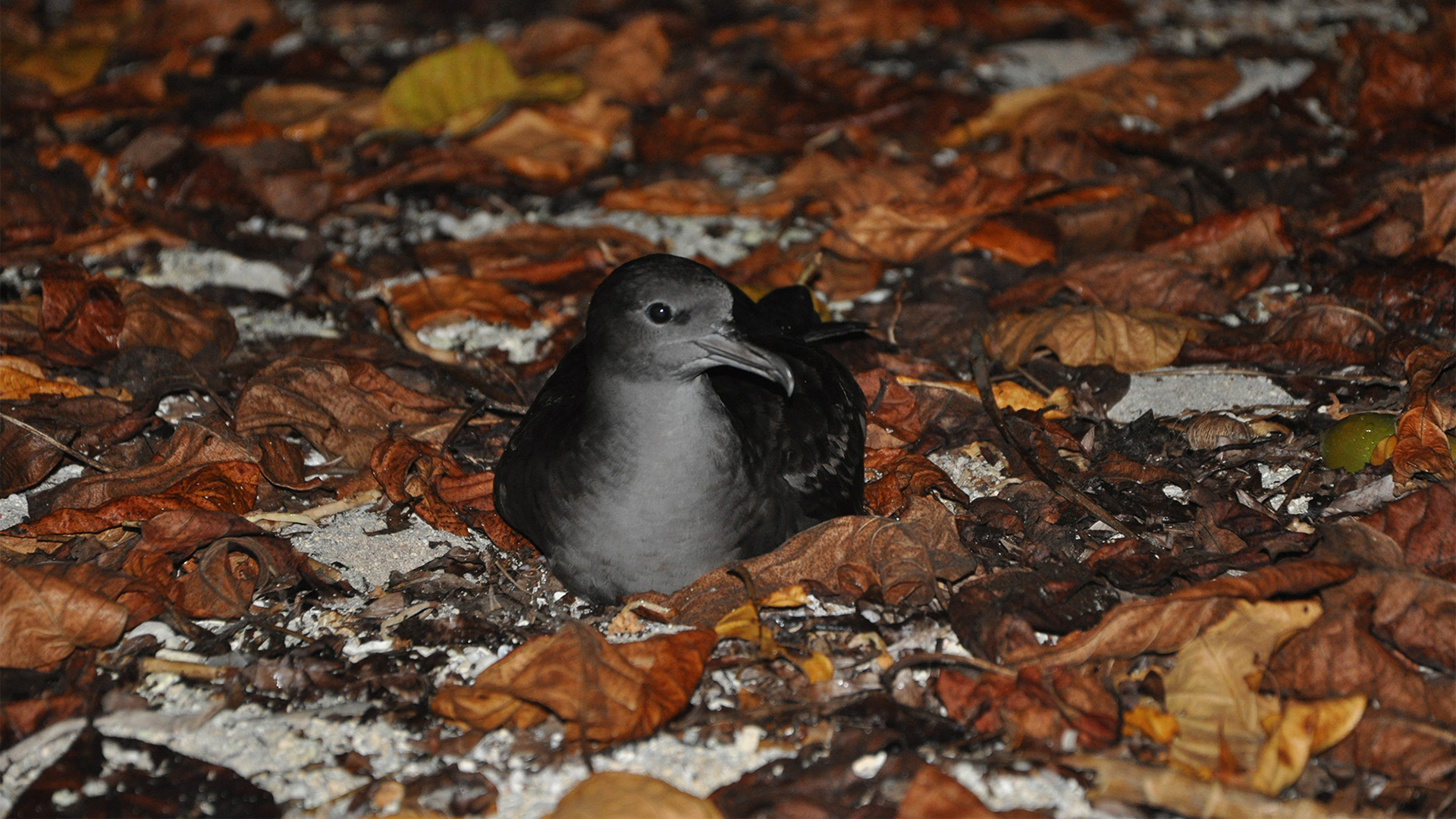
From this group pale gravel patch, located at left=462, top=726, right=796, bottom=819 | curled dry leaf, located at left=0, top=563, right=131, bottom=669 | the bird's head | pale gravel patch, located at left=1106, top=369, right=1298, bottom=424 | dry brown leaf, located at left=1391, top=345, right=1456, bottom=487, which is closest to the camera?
pale gravel patch, located at left=462, top=726, right=796, bottom=819

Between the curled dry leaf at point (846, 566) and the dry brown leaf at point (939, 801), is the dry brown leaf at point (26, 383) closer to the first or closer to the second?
the curled dry leaf at point (846, 566)

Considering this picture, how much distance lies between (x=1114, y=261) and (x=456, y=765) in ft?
11.4

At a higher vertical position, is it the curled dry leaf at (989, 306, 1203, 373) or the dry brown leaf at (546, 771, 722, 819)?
the dry brown leaf at (546, 771, 722, 819)

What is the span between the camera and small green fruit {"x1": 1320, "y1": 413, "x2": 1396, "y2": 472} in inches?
161

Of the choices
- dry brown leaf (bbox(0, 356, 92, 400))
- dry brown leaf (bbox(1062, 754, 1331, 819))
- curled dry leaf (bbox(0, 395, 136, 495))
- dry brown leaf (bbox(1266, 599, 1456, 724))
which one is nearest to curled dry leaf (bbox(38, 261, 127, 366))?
dry brown leaf (bbox(0, 356, 92, 400))

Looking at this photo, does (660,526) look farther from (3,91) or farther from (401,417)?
(3,91)

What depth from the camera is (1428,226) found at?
549cm

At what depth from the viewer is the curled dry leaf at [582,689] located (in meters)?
3.17

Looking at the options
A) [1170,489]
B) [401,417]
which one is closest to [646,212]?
[401,417]

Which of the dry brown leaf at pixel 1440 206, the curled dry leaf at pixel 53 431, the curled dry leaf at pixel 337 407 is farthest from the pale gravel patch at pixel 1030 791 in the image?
the dry brown leaf at pixel 1440 206

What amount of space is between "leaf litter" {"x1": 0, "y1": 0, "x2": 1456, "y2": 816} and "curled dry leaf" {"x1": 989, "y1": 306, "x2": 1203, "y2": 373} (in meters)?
0.02

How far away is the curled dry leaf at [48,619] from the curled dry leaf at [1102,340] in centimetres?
317

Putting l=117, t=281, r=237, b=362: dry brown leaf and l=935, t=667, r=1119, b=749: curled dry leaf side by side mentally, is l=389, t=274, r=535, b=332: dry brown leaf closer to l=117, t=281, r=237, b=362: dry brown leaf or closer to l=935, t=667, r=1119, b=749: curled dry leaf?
l=117, t=281, r=237, b=362: dry brown leaf

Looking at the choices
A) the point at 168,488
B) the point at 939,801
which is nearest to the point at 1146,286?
the point at 939,801
